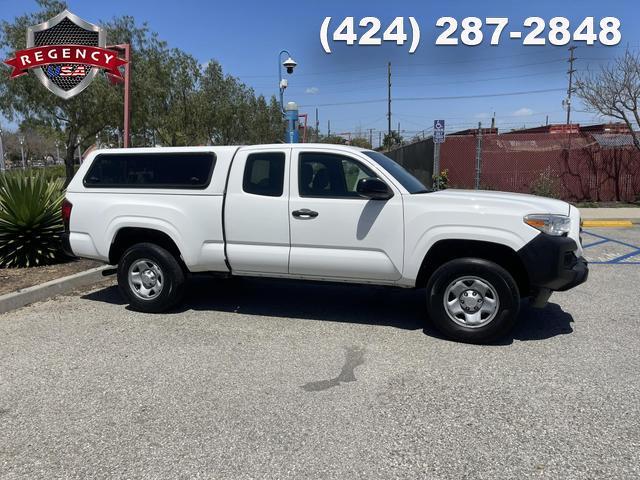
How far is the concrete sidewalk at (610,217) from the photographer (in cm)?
1338

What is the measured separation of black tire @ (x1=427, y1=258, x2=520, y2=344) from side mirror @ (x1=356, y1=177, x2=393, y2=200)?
0.87 meters

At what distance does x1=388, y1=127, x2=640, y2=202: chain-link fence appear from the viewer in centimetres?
1723

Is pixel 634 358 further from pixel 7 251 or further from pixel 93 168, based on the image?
pixel 7 251

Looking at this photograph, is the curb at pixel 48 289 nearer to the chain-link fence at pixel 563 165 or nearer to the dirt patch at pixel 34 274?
the dirt patch at pixel 34 274

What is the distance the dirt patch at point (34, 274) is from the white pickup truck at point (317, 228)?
4.04 feet

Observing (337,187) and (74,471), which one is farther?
(337,187)

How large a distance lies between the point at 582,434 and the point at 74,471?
3050mm

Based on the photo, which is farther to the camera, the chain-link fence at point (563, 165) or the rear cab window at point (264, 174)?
the chain-link fence at point (563, 165)

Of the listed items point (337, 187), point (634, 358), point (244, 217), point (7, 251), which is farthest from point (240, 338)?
point (7, 251)

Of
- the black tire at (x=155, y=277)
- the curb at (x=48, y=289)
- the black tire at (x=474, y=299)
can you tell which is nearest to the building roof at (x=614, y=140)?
the black tire at (x=474, y=299)

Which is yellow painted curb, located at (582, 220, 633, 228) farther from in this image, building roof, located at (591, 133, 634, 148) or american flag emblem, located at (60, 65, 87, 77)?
american flag emblem, located at (60, 65, 87, 77)

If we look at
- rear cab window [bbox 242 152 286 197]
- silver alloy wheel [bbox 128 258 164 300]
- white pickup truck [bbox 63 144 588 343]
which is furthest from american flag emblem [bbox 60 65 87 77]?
rear cab window [bbox 242 152 286 197]

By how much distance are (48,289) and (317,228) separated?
3834mm

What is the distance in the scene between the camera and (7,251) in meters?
7.88
